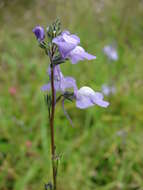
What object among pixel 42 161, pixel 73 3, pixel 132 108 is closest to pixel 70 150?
pixel 42 161

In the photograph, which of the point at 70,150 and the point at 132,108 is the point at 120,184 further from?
the point at 132,108

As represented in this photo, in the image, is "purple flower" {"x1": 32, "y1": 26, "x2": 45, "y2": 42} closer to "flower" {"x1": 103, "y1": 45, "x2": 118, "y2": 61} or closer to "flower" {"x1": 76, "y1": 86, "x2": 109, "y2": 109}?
"flower" {"x1": 76, "y1": 86, "x2": 109, "y2": 109}

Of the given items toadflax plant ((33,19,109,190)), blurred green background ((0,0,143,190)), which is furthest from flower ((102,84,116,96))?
toadflax plant ((33,19,109,190))

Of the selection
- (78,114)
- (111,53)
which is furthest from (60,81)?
(111,53)

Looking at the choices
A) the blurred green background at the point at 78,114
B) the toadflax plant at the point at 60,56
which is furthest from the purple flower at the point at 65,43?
the blurred green background at the point at 78,114

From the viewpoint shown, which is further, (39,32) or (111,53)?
(111,53)

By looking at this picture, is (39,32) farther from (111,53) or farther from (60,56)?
(111,53)
